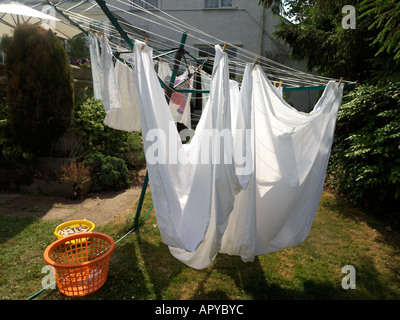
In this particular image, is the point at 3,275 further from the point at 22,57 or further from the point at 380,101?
the point at 380,101

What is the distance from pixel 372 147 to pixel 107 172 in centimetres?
422

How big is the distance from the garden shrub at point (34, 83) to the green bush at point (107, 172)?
33.4 inches

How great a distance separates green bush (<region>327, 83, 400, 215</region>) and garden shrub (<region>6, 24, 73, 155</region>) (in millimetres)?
4724

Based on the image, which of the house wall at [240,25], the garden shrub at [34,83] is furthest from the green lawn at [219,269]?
the house wall at [240,25]

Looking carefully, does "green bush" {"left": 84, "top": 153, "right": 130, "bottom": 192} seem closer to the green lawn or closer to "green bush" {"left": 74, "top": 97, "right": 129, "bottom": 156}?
"green bush" {"left": 74, "top": 97, "right": 129, "bottom": 156}

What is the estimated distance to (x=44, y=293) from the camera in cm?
220

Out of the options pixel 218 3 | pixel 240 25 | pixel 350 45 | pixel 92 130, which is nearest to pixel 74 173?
pixel 92 130

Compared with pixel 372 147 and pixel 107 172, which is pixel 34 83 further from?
pixel 372 147

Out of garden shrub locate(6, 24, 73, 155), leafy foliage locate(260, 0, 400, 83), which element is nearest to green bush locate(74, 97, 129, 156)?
garden shrub locate(6, 24, 73, 155)

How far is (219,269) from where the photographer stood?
2.63 m

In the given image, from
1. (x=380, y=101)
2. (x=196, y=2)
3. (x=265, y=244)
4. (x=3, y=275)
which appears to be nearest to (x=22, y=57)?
(x=3, y=275)

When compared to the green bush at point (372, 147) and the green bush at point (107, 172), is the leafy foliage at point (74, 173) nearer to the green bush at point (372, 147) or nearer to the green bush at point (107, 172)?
the green bush at point (107, 172)

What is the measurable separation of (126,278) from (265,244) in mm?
1330

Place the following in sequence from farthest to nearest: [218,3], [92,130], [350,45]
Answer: [218,3], [92,130], [350,45]
